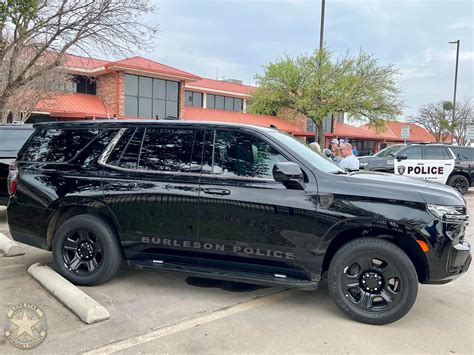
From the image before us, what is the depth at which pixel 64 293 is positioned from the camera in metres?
4.08

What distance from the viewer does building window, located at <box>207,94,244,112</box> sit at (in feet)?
107

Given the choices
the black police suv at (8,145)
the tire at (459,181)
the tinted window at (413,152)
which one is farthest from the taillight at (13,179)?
the tire at (459,181)

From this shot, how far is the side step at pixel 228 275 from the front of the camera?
390cm

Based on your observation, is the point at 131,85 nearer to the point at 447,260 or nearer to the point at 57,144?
the point at 57,144

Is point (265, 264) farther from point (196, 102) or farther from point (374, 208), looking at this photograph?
point (196, 102)

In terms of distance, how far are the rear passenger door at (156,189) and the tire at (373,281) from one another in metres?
1.45

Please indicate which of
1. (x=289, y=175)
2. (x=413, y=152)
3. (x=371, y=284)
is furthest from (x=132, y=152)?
(x=413, y=152)

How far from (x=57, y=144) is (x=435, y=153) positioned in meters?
12.4

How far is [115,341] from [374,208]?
2486 mm

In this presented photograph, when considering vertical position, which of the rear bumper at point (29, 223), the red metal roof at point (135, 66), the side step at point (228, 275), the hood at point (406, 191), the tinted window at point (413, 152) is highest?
the red metal roof at point (135, 66)

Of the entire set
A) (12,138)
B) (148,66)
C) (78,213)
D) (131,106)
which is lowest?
(78,213)

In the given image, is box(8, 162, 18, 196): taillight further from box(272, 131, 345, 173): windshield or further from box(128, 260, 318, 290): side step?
box(272, 131, 345, 173): windshield

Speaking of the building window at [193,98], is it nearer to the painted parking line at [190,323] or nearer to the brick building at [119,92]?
the brick building at [119,92]

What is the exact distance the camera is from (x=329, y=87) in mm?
22984
